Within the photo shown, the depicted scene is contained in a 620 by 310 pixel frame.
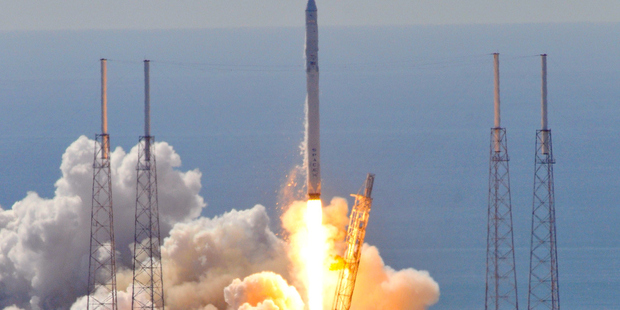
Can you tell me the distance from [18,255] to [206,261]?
14660 millimetres

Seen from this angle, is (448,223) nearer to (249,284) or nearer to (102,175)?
(102,175)

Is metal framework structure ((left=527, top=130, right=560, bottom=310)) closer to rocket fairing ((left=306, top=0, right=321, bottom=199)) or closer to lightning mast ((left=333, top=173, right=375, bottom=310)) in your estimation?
lightning mast ((left=333, top=173, right=375, bottom=310))

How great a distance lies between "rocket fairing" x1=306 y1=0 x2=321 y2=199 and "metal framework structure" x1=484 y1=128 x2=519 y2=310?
7714 mm

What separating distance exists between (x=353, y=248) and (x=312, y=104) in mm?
6860

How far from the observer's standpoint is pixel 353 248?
174 ft

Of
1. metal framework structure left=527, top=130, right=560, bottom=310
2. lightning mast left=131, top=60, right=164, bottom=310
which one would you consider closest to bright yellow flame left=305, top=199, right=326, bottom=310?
lightning mast left=131, top=60, right=164, bottom=310

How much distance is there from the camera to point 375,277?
201ft

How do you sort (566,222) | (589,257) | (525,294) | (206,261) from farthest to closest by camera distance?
(566,222) → (589,257) → (525,294) → (206,261)

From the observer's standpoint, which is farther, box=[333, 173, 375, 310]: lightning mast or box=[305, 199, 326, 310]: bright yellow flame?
box=[305, 199, 326, 310]: bright yellow flame

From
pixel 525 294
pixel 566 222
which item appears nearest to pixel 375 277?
pixel 525 294

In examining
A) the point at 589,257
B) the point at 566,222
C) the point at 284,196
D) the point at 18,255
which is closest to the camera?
the point at 284,196

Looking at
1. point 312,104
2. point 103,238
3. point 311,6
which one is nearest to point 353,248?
point 312,104

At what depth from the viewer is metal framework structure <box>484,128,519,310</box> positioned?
51.8 meters

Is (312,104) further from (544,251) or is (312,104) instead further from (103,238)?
(544,251)
